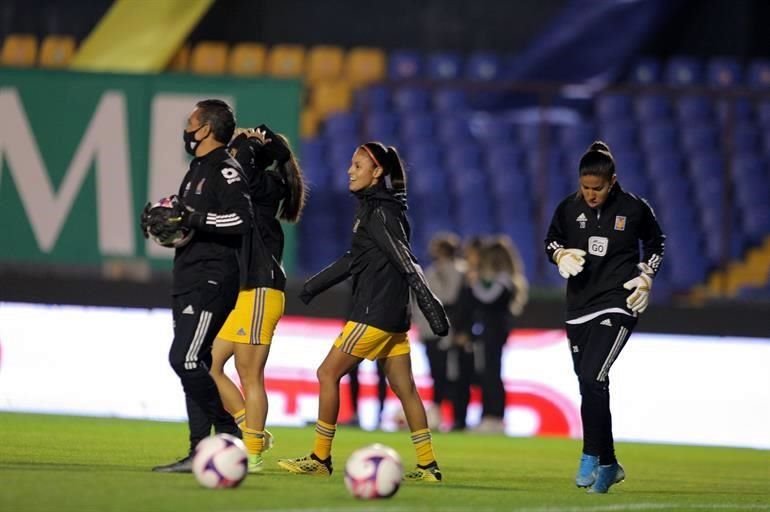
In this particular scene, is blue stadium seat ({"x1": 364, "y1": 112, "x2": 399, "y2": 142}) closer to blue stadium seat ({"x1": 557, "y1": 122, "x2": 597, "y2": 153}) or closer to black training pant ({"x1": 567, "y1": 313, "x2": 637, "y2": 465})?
blue stadium seat ({"x1": 557, "y1": 122, "x2": 597, "y2": 153})

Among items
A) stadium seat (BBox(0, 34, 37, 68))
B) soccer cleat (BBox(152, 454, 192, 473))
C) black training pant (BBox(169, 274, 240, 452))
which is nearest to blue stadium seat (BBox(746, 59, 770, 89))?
stadium seat (BBox(0, 34, 37, 68))

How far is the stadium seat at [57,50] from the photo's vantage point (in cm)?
2366

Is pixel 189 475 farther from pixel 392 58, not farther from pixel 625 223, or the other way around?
pixel 392 58

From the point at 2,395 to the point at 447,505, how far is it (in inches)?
378

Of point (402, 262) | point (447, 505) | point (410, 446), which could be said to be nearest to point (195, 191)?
point (402, 262)

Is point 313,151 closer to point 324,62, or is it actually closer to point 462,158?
point 462,158

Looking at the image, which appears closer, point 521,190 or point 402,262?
point 402,262

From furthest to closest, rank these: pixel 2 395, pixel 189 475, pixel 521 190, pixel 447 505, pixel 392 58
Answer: pixel 392 58 → pixel 521 190 → pixel 2 395 → pixel 189 475 → pixel 447 505

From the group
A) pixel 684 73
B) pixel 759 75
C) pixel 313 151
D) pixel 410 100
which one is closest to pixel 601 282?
pixel 313 151

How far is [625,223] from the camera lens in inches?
379

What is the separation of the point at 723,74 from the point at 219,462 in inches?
681

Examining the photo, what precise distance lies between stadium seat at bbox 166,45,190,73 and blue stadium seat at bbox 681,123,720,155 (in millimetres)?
7699

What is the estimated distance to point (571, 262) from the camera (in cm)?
946

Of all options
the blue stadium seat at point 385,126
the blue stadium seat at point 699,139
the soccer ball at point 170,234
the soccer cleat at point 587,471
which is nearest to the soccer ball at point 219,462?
the soccer ball at point 170,234
